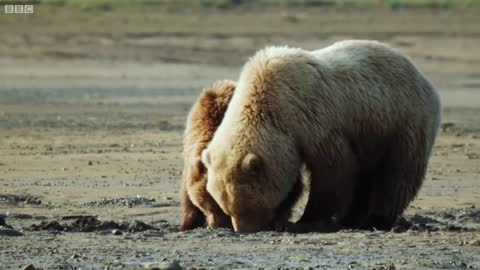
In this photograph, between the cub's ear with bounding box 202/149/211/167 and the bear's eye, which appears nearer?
the cub's ear with bounding box 202/149/211/167

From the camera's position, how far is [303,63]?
11.9 m

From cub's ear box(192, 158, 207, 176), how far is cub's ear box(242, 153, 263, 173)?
832 mm

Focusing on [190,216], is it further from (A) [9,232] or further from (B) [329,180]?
(A) [9,232]

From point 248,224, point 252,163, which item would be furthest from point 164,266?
point 248,224

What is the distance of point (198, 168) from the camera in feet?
39.4

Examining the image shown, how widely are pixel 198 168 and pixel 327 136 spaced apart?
1192 mm

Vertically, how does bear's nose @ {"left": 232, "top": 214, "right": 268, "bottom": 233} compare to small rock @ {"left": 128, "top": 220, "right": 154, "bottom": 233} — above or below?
above

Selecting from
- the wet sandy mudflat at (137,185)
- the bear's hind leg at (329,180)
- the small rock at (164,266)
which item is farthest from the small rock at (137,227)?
the small rock at (164,266)

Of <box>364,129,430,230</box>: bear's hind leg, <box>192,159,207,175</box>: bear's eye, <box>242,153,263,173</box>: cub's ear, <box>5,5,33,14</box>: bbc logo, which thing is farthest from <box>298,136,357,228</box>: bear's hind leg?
<box>5,5,33,14</box>: bbc logo

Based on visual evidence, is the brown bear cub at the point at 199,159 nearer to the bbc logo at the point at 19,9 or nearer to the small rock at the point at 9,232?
the small rock at the point at 9,232

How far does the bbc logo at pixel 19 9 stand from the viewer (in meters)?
39.0

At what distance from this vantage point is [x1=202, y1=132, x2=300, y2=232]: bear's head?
11.3m

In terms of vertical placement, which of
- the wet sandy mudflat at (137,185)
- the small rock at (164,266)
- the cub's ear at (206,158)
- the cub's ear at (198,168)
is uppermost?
the cub's ear at (206,158)

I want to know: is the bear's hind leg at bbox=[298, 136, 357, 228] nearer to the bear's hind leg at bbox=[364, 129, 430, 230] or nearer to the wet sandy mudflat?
the bear's hind leg at bbox=[364, 129, 430, 230]
